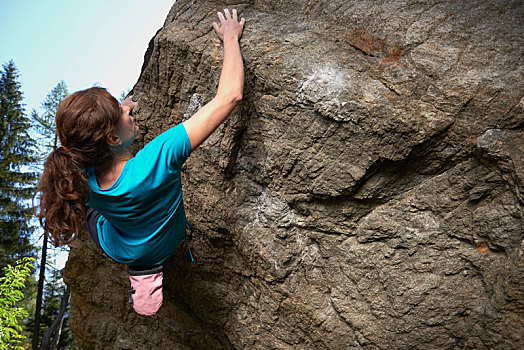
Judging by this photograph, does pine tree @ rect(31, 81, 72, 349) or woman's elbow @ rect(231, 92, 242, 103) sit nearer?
woman's elbow @ rect(231, 92, 242, 103)

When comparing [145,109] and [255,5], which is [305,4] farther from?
[145,109]

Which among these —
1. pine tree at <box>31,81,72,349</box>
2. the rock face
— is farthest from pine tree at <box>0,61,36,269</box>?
the rock face

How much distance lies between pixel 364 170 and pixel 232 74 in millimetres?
947

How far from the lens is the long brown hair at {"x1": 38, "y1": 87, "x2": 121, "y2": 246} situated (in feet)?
7.12

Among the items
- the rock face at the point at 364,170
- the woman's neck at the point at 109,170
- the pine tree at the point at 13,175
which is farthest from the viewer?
the pine tree at the point at 13,175

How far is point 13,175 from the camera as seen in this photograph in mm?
9320

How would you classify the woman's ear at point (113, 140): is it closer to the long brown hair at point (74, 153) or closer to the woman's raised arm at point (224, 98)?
the long brown hair at point (74, 153)

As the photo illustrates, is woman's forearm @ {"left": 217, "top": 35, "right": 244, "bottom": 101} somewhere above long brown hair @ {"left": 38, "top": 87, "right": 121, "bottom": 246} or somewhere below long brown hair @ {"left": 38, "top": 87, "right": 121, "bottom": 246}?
above

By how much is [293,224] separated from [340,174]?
49 centimetres

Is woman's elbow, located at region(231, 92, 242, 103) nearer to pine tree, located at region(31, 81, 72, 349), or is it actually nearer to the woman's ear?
the woman's ear

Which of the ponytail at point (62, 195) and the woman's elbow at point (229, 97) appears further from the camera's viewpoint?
the woman's elbow at point (229, 97)

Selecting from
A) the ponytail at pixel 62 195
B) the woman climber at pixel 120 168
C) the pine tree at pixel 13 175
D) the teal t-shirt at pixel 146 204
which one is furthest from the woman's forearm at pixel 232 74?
the pine tree at pixel 13 175

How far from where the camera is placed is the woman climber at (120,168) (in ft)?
7.22

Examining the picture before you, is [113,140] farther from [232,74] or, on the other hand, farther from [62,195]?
[232,74]
